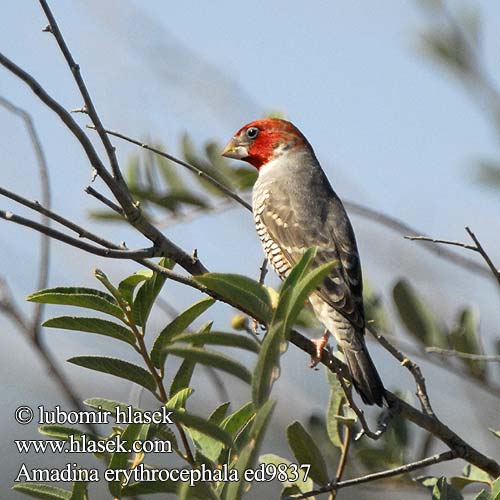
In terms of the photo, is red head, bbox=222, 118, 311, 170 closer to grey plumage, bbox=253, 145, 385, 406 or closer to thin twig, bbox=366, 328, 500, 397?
grey plumage, bbox=253, 145, 385, 406

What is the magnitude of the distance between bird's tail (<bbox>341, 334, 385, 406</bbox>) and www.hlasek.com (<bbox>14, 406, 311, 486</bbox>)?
625 millimetres

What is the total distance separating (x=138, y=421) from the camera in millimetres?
2400

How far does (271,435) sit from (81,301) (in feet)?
8.94

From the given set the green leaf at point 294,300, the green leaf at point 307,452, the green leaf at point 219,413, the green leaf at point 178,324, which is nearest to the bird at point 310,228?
the green leaf at point 307,452

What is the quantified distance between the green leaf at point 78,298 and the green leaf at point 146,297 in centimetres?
5

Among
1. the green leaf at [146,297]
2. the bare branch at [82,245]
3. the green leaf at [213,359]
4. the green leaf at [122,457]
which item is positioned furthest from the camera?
the green leaf at [146,297]

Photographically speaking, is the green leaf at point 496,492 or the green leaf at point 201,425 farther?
the green leaf at point 496,492

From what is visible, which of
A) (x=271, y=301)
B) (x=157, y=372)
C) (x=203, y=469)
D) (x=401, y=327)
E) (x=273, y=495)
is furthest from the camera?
(x=273, y=495)

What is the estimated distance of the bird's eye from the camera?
21.0ft

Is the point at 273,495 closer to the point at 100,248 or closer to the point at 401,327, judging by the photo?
the point at 401,327

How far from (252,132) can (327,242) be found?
154 centimetres

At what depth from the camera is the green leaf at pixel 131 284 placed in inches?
97.9

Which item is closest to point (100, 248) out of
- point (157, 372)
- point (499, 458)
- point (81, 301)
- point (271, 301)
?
point (81, 301)

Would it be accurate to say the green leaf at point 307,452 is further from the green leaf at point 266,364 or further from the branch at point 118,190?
the green leaf at point 266,364
